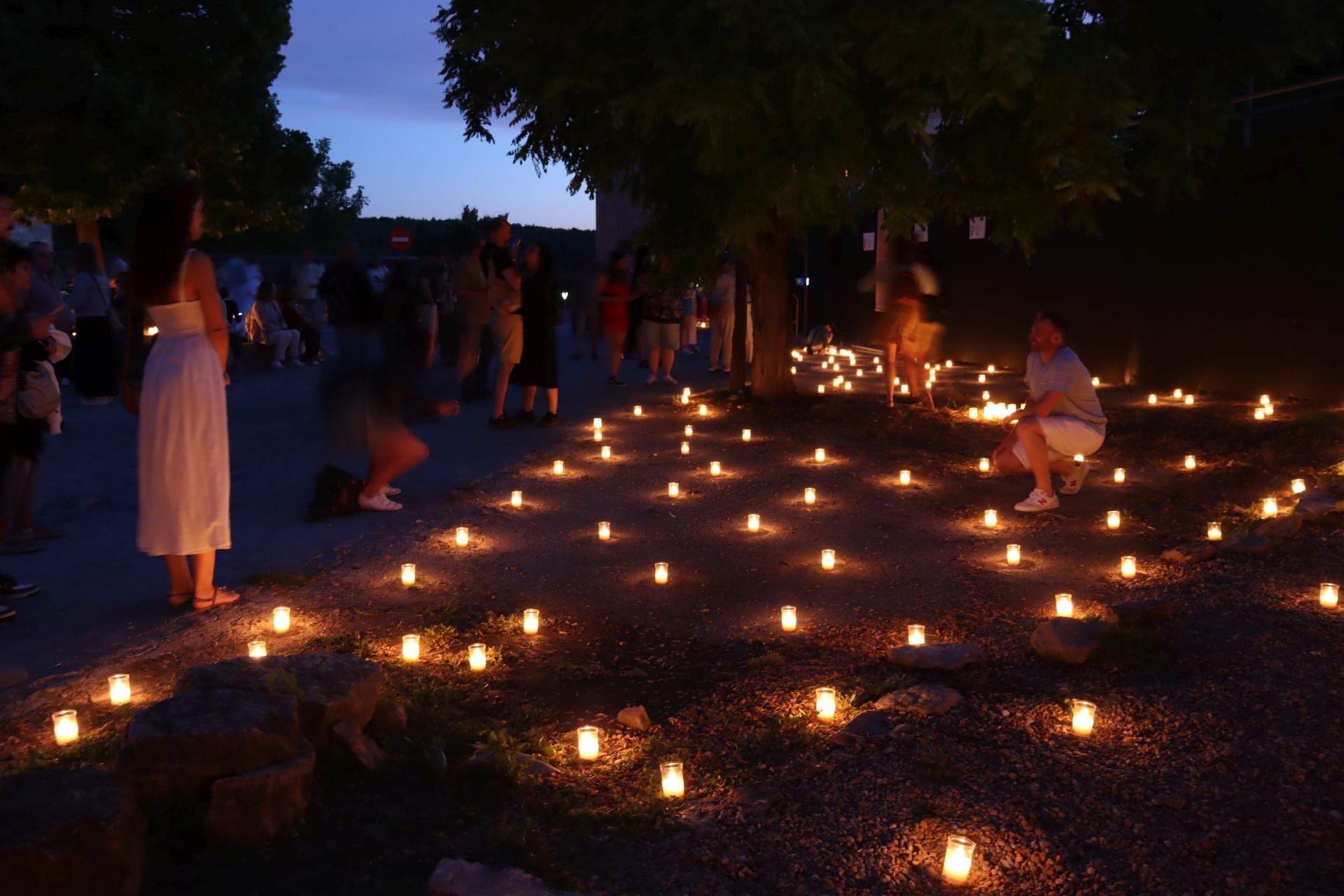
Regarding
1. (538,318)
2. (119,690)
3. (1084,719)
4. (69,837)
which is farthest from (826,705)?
(538,318)

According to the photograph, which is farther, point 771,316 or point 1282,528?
point 771,316

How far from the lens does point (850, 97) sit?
33.4ft

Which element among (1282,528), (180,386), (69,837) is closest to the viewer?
(69,837)

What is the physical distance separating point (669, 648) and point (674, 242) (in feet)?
26.7

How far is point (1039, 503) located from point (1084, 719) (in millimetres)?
3950

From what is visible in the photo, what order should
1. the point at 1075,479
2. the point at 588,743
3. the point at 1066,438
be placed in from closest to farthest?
the point at 588,743 → the point at 1066,438 → the point at 1075,479

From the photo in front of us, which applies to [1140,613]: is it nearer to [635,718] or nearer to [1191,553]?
[1191,553]

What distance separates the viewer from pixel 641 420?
12828mm

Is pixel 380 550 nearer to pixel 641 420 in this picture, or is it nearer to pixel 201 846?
pixel 201 846

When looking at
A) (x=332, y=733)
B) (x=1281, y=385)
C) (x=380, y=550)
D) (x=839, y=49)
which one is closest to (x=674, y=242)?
(x=839, y=49)

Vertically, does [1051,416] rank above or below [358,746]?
above

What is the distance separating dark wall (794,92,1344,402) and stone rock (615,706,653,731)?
30.6ft

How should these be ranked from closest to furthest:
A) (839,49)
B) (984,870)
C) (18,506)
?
(984,870) < (18,506) < (839,49)

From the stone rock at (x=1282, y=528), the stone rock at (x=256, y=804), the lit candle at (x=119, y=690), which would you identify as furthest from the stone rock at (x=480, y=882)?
the stone rock at (x=1282, y=528)
